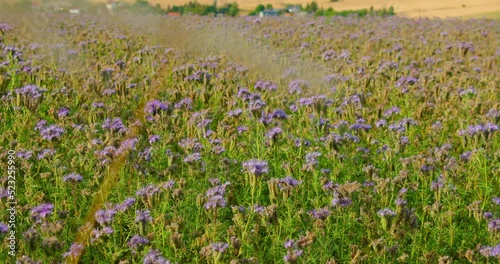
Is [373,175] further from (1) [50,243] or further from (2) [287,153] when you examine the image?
(1) [50,243]

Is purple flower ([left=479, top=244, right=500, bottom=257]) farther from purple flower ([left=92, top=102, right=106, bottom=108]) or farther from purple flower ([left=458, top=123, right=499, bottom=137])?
purple flower ([left=92, top=102, right=106, bottom=108])

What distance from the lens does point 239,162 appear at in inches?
194

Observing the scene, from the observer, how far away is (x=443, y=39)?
469 inches

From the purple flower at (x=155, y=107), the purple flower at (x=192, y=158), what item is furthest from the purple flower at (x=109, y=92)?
the purple flower at (x=192, y=158)

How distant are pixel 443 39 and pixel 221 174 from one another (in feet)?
28.9

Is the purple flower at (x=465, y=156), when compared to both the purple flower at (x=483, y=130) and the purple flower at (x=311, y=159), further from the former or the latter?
the purple flower at (x=311, y=159)

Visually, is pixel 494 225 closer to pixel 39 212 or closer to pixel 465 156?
pixel 465 156

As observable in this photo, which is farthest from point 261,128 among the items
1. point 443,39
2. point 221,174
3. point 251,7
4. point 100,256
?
point 251,7

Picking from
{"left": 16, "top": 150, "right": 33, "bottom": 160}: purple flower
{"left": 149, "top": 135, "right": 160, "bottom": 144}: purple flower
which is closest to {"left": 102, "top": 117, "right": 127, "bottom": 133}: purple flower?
{"left": 149, "top": 135, "right": 160, "bottom": 144}: purple flower

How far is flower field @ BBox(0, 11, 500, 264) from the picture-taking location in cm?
358

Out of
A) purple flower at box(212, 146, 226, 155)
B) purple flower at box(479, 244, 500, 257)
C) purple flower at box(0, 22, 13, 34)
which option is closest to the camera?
purple flower at box(479, 244, 500, 257)

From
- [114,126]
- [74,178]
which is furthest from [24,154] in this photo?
[114,126]

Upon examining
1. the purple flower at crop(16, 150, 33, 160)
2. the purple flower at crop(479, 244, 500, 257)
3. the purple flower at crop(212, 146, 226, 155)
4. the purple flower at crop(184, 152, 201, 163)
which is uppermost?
the purple flower at crop(16, 150, 33, 160)

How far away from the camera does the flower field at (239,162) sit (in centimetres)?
358
